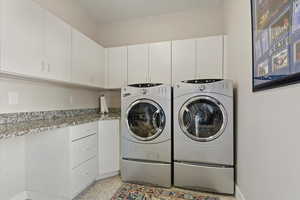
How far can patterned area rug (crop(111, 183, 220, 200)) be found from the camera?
174 centimetres

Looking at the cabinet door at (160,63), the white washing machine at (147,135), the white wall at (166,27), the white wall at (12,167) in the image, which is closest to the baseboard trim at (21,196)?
the white wall at (12,167)

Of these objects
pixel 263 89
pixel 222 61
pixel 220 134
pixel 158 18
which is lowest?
pixel 220 134

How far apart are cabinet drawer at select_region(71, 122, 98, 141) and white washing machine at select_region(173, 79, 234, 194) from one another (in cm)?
105

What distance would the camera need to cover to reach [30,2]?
1.39 metres

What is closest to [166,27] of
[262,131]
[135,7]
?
[135,7]

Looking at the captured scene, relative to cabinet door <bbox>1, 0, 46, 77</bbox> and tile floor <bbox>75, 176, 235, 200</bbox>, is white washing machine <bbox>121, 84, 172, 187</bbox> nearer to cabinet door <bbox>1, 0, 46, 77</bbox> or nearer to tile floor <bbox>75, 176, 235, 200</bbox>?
tile floor <bbox>75, 176, 235, 200</bbox>

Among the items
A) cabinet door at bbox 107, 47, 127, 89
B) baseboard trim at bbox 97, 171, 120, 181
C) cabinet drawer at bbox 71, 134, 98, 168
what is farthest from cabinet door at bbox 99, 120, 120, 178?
cabinet door at bbox 107, 47, 127, 89

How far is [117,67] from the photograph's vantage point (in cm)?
262

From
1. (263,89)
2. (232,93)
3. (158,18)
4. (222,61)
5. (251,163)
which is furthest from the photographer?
(158,18)

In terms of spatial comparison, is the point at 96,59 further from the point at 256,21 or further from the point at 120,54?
the point at 256,21

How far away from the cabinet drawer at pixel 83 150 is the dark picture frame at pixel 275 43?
1791 mm

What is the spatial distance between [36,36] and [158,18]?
2110 millimetres

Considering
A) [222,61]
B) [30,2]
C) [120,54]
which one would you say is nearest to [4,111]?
[30,2]

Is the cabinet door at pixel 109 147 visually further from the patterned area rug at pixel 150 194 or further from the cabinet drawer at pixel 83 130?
the patterned area rug at pixel 150 194
